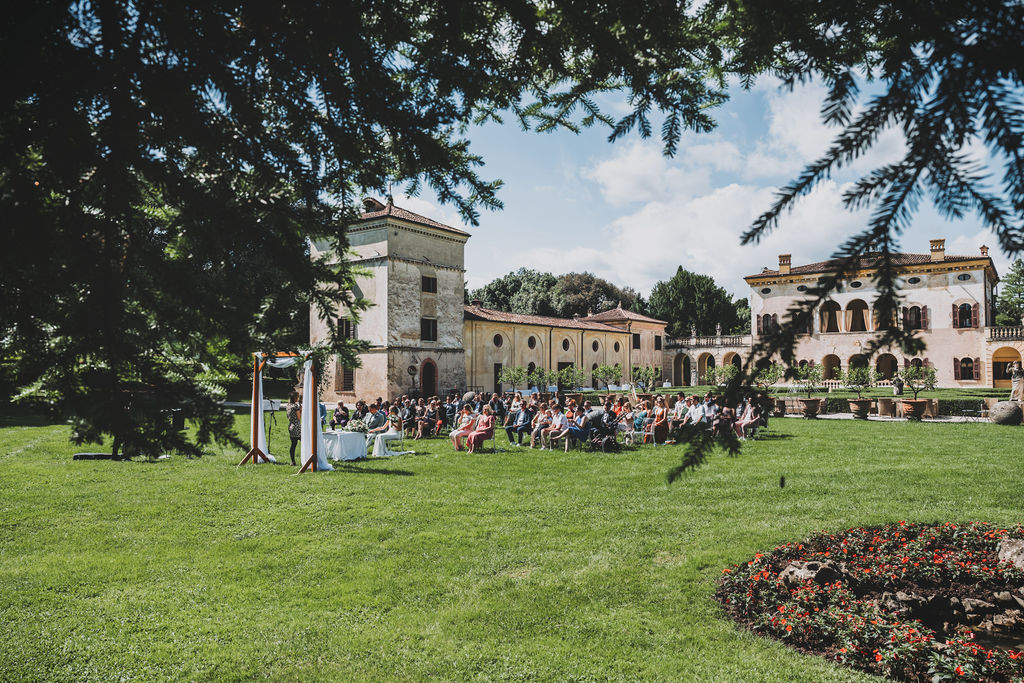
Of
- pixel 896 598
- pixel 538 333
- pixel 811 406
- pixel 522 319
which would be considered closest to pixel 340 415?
pixel 896 598

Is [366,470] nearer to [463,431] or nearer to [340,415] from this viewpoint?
→ [463,431]

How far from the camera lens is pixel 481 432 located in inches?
619

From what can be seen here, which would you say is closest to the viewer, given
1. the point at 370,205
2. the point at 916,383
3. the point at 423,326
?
the point at 370,205

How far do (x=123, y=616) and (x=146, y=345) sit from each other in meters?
4.92

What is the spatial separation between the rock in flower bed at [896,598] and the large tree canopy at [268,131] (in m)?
4.31

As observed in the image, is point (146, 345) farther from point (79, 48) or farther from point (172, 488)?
point (172, 488)

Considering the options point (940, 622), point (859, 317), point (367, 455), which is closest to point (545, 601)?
point (940, 622)

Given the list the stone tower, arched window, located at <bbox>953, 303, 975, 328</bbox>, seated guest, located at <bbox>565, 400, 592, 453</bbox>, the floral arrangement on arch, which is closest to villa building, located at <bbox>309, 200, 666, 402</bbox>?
the stone tower

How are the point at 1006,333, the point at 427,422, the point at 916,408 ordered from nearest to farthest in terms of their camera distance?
the point at 427,422, the point at 916,408, the point at 1006,333

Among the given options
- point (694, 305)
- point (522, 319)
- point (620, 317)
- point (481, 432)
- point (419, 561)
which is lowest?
point (419, 561)

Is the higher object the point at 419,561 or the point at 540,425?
the point at 540,425

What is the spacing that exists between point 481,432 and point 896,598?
11172 millimetres

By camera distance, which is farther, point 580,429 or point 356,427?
point 580,429

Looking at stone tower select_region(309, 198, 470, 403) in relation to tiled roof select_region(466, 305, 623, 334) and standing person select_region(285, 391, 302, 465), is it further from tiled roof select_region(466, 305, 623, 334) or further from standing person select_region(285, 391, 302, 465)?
standing person select_region(285, 391, 302, 465)
